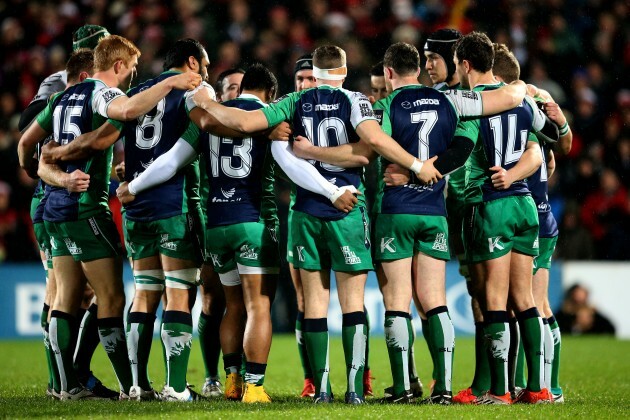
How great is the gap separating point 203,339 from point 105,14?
11.0 meters

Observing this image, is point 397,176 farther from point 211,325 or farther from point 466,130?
point 211,325

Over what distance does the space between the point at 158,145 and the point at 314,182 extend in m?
1.30

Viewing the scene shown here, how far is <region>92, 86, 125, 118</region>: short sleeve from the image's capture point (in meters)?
7.49

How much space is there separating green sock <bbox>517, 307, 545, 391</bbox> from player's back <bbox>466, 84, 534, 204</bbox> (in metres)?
0.95

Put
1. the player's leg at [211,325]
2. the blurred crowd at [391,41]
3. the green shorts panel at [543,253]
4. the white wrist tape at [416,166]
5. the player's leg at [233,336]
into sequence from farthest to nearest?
the blurred crowd at [391,41] → the player's leg at [211,325] → the green shorts panel at [543,253] → the player's leg at [233,336] → the white wrist tape at [416,166]

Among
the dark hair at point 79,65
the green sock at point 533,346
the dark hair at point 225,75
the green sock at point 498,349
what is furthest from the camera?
the dark hair at point 225,75

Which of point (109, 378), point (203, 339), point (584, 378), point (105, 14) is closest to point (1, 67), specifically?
point (105, 14)

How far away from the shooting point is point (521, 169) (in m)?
7.59

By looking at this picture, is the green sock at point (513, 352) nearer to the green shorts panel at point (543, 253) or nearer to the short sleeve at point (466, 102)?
the green shorts panel at point (543, 253)

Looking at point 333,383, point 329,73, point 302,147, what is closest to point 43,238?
point 302,147

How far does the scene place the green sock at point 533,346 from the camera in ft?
24.5

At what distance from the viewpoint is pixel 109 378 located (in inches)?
389

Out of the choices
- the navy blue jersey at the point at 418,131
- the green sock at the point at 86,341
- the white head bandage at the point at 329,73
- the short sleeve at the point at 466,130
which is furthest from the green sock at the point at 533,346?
the green sock at the point at 86,341

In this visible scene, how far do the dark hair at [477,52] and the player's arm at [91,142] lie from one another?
8.93 ft
